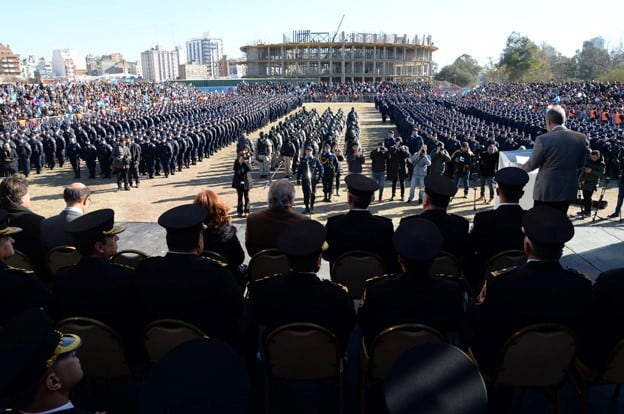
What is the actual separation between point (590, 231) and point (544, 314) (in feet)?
21.2

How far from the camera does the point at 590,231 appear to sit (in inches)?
331

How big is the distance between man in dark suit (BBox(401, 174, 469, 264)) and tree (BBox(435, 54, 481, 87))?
391 ft

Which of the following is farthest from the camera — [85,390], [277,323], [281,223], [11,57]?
[11,57]

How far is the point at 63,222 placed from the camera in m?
5.20

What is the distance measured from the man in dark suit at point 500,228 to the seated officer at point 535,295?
1381 mm

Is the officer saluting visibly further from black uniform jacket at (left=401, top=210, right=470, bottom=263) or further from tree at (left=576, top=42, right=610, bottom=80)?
tree at (left=576, top=42, right=610, bottom=80)

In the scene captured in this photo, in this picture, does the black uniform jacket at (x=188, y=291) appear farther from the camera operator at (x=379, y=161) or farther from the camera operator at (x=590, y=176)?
the camera operator at (x=590, y=176)

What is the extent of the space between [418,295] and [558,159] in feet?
11.1

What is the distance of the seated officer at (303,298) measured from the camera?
324 centimetres

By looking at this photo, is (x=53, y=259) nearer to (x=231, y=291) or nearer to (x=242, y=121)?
(x=231, y=291)

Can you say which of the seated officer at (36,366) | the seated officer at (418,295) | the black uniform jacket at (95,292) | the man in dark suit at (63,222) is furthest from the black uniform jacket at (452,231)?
the man in dark suit at (63,222)

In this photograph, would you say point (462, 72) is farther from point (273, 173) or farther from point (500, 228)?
point (500, 228)

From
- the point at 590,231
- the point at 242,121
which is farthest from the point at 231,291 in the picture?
the point at 242,121

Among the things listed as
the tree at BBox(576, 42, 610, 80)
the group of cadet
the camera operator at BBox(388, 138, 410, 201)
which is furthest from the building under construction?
the camera operator at BBox(388, 138, 410, 201)
